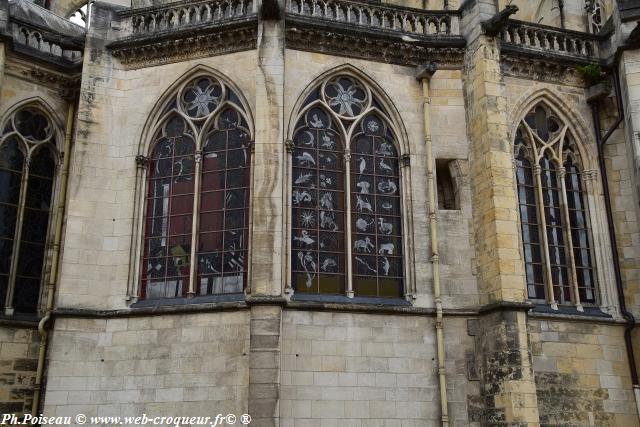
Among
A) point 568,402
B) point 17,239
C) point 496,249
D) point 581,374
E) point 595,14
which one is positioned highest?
point 595,14

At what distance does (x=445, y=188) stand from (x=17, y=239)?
27.0 ft

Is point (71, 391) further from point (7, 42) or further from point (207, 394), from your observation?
point (7, 42)

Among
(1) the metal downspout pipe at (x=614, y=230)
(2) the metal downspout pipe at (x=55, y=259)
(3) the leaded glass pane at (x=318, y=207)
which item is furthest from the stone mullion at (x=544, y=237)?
(2) the metal downspout pipe at (x=55, y=259)

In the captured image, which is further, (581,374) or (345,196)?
(345,196)

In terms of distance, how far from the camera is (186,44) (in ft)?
43.4

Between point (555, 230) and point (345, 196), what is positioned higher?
point (345, 196)

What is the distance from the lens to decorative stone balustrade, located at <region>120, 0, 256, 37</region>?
13.3 meters

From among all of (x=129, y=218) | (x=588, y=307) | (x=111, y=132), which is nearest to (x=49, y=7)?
(x=111, y=132)

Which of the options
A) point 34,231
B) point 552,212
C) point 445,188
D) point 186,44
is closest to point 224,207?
point 186,44

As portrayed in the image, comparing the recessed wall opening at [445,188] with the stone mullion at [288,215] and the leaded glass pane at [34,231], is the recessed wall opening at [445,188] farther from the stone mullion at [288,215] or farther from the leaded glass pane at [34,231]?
the leaded glass pane at [34,231]

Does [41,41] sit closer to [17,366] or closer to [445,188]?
[17,366]

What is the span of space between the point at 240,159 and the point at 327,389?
4349mm

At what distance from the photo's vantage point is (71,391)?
11.4m

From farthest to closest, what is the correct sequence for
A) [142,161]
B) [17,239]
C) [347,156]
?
1. [17,239]
2. [142,161]
3. [347,156]
